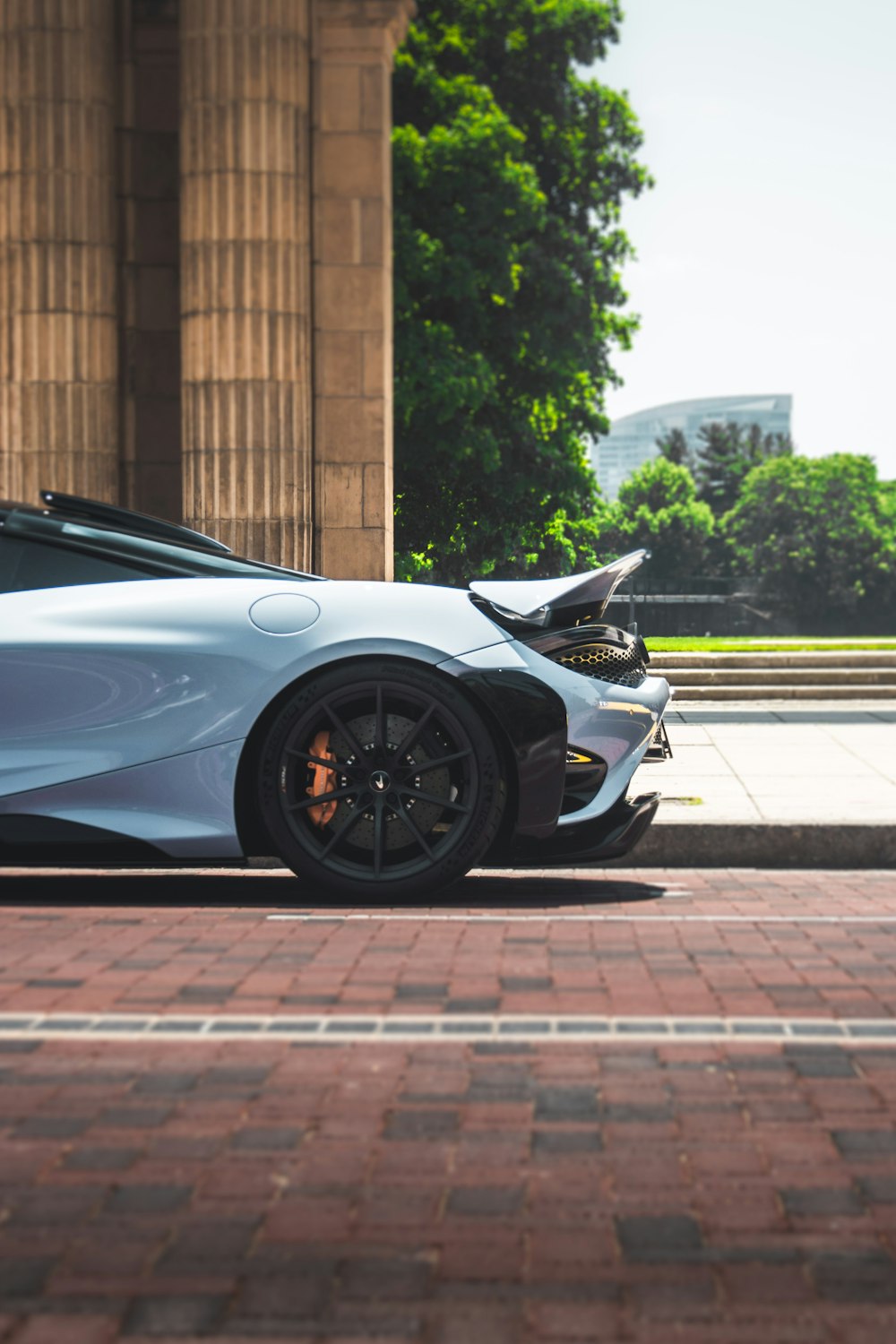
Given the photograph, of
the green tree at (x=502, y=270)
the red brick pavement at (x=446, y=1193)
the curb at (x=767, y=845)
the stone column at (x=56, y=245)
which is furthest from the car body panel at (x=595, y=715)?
the green tree at (x=502, y=270)

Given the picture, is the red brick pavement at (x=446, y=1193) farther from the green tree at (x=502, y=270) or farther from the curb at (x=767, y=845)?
the green tree at (x=502, y=270)

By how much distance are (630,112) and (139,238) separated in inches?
816

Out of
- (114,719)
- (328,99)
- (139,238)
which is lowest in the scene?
(114,719)

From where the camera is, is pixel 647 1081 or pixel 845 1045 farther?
pixel 845 1045

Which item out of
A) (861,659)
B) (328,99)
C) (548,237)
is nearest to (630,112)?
(548,237)

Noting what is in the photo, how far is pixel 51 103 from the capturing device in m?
16.6

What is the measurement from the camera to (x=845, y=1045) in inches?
175

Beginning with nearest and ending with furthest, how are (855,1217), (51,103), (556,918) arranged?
(855,1217)
(556,918)
(51,103)

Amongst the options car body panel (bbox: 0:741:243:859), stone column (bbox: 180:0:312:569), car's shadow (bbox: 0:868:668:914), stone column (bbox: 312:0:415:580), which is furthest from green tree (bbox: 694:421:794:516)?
car body panel (bbox: 0:741:243:859)

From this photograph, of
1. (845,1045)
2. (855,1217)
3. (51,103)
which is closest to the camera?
(855,1217)

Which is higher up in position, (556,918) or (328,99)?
(328,99)

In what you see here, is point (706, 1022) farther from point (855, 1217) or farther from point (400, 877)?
point (400, 877)

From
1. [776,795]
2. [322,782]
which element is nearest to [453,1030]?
[322,782]

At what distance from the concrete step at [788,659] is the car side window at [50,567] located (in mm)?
15299
